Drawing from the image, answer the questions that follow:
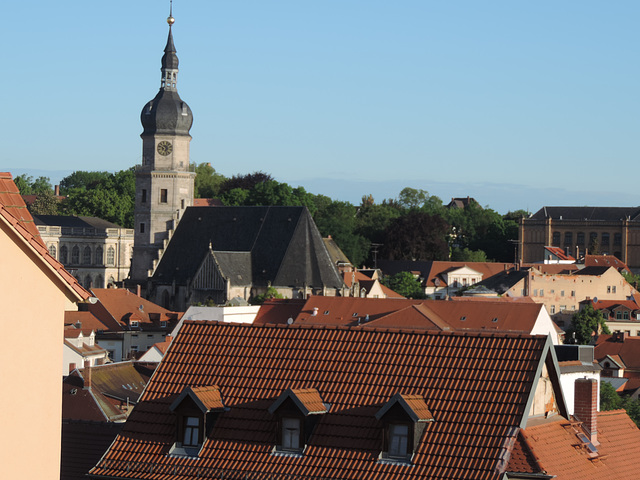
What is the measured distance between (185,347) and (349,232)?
368 ft

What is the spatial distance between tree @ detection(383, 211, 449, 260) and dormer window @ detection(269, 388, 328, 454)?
120m

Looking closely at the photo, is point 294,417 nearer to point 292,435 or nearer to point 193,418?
point 292,435

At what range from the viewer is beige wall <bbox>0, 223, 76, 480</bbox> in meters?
10.5

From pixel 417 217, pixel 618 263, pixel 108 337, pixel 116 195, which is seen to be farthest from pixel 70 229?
pixel 618 263

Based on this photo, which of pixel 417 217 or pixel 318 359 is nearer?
pixel 318 359

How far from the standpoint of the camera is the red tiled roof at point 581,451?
15359mm

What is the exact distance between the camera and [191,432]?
16281mm

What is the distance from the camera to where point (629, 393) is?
205 ft

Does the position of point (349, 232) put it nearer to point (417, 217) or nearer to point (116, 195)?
point (417, 217)

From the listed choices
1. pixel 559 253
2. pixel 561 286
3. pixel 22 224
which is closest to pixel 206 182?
pixel 559 253

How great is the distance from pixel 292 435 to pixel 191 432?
1292mm

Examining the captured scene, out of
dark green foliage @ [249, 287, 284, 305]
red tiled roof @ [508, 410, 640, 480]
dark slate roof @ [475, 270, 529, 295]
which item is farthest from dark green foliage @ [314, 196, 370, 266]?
red tiled roof @ [508, 410, 640, 480]

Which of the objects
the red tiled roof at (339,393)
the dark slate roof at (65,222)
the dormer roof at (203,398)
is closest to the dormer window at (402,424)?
the red tiled roof at (339,393)

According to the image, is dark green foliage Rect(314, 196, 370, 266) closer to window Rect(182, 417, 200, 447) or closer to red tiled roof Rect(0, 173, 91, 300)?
window Rect(182, 417, 200, 447)
